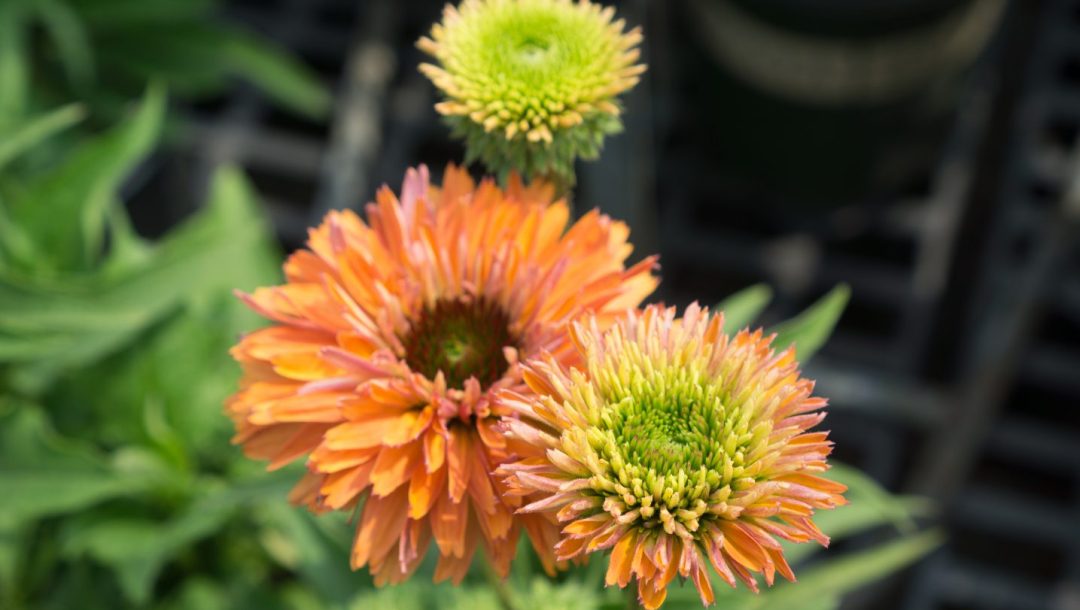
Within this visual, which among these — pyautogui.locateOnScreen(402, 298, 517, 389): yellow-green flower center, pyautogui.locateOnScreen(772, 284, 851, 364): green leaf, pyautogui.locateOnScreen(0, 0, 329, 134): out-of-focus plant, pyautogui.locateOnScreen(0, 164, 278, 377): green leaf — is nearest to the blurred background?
pyautogui.locateOnScreen(0, 0, 329, 134): out-of-focus plant

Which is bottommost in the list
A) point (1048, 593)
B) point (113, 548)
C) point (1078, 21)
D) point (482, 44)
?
point (113, 548)

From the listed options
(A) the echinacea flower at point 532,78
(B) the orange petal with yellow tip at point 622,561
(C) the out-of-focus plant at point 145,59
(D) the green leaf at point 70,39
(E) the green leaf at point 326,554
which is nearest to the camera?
(B) the orange petal with yellow tip at point 622,561

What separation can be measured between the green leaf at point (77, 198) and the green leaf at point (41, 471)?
190 millimetres

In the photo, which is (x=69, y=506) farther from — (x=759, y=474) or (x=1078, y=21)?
(x=1078, y=21)

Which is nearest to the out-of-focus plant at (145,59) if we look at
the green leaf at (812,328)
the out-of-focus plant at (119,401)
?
the out-of-focus plant at (119,401)

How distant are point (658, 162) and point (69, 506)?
1.05 m

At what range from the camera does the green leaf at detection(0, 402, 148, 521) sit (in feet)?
3.59

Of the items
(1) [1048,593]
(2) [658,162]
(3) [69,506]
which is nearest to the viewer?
(3) [69,506]

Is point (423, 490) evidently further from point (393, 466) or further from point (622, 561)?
point (622, 561)

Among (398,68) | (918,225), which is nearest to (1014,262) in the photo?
(918,225)

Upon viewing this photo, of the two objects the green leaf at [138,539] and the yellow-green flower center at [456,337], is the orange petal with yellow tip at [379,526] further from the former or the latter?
the green leaf at [138,539]

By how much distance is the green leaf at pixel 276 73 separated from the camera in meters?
1.75

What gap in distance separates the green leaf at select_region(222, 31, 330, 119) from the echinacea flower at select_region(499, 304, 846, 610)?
1.26 metres

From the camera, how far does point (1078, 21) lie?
188 cm
